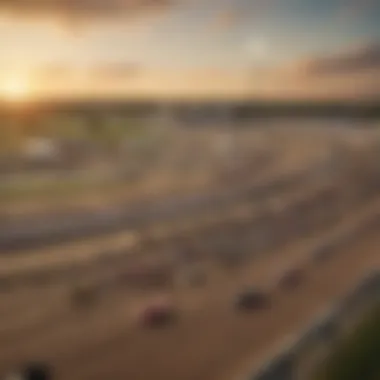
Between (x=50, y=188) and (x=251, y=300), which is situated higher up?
(x=50, y=188)

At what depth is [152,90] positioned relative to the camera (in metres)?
1.27

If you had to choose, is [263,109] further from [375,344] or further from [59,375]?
[59,375]

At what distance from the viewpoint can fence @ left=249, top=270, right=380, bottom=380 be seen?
1.20 metres

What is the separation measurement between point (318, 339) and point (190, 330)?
0.26m

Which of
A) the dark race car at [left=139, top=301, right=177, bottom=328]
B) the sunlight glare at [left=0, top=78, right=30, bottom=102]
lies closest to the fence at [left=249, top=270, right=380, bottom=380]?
the dark race car at [left=139, top=301, right=177, bottom=328]

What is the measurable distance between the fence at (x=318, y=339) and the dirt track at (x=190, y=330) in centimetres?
2

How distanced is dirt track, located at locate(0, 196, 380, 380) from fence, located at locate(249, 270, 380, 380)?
2 cm

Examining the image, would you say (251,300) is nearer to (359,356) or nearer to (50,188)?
(359,356)

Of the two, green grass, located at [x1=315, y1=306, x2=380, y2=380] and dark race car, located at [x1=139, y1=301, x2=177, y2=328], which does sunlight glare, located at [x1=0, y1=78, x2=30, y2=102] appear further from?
green grass, located at [x1=315, y1=306, x2=380, y2=380]

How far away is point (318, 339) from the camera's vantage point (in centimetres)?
123

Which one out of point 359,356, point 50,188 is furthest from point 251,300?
point 50,188

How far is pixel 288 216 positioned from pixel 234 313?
0.24 meters

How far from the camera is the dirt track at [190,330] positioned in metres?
1.14

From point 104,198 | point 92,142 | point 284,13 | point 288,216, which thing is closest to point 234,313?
point 288,216
